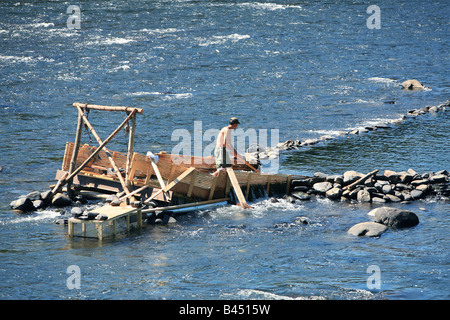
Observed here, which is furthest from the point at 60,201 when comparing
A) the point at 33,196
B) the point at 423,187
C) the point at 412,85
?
the point at 412,85

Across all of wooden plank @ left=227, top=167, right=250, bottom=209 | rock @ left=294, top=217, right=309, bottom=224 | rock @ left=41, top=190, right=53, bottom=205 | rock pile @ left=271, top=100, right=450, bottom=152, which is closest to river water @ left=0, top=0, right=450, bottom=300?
rock @ left=294, top=217, right=309, bottom=224

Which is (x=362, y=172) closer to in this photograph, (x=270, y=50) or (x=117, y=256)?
Result: (x=117, y=256)

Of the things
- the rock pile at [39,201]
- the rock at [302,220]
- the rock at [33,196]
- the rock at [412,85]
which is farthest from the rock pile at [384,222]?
the rock at [412,85]

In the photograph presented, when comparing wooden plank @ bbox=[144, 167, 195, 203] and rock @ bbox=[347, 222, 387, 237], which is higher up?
wooden plank @ bbox=[144, 167, 195, 203]

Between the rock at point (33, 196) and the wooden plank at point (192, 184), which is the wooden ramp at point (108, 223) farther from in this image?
the rock at point (33, 196)

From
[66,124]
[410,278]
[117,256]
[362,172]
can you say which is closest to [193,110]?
[66,124]

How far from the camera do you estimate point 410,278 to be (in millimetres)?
16125

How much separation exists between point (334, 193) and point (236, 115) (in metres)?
13.9

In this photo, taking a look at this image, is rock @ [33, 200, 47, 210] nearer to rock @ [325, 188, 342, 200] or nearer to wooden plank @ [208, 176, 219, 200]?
wooden plank @ [208, 176, 219, 200]

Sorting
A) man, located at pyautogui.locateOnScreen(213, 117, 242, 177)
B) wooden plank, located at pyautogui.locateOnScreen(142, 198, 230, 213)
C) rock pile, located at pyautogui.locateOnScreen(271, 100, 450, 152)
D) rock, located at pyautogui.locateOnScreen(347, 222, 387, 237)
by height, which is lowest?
rock, located at pyautogui.locateOnScreen(347, 222, 387, 237)

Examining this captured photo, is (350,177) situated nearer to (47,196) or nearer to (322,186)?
(322,186)

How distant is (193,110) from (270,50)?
17.3 m

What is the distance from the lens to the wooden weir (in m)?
19.5

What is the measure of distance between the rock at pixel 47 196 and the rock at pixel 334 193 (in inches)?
358
